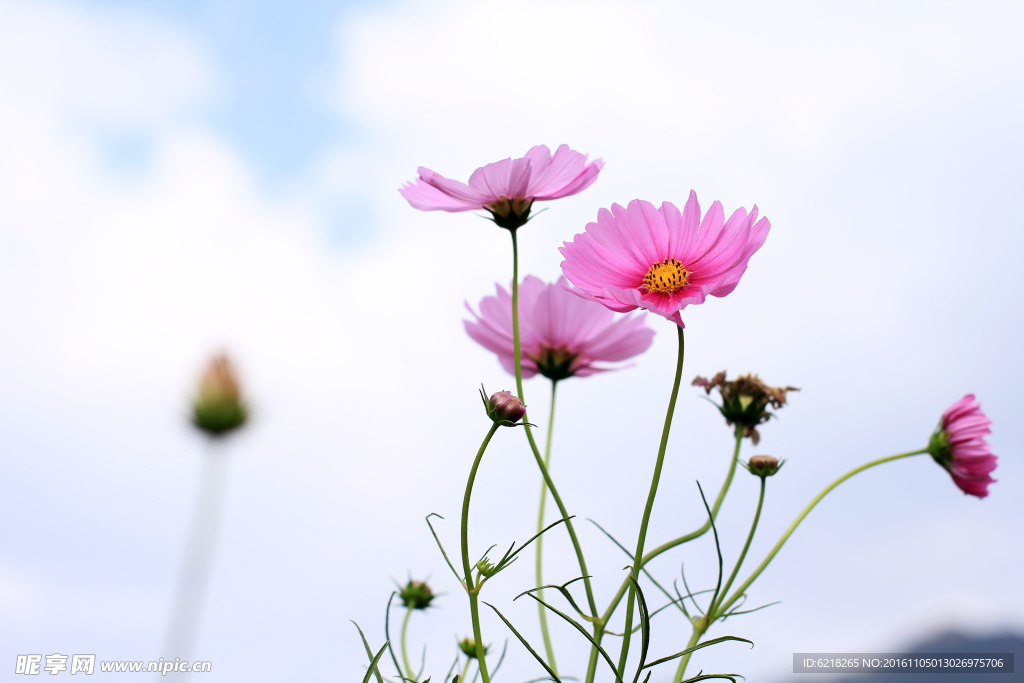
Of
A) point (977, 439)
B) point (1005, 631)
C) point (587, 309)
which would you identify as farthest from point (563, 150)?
point (1005, 631)

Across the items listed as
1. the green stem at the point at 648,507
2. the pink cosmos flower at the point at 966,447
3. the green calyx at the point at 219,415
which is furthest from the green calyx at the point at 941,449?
the green calyx at the point at 219,415

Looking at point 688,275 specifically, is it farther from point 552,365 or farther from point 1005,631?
point 1005,631

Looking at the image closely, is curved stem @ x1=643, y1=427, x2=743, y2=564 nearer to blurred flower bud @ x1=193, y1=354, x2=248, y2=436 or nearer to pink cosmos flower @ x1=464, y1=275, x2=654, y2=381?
pink cosmos flower @ x1=464, y1=275, x2=654, y2=381

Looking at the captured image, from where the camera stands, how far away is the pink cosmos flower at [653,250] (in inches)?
25.7

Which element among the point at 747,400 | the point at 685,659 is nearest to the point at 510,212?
the point at 747,400

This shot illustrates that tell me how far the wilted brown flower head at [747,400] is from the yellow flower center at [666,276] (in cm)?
16

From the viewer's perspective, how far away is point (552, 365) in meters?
0.85

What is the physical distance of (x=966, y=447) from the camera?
2.80ft

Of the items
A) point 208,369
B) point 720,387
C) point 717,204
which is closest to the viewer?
point 208,369

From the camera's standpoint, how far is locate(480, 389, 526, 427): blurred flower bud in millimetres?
548

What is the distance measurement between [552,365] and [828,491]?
0.31 meters

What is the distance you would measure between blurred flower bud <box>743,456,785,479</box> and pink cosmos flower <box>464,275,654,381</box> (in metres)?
0.19

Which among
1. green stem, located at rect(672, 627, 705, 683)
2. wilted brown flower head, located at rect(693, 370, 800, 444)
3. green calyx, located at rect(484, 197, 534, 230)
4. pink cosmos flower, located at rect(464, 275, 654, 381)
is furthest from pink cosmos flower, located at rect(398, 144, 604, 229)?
green stem, located at rect(672, 627, 705, 683)

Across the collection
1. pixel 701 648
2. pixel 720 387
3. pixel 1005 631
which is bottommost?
pixel 701 648
